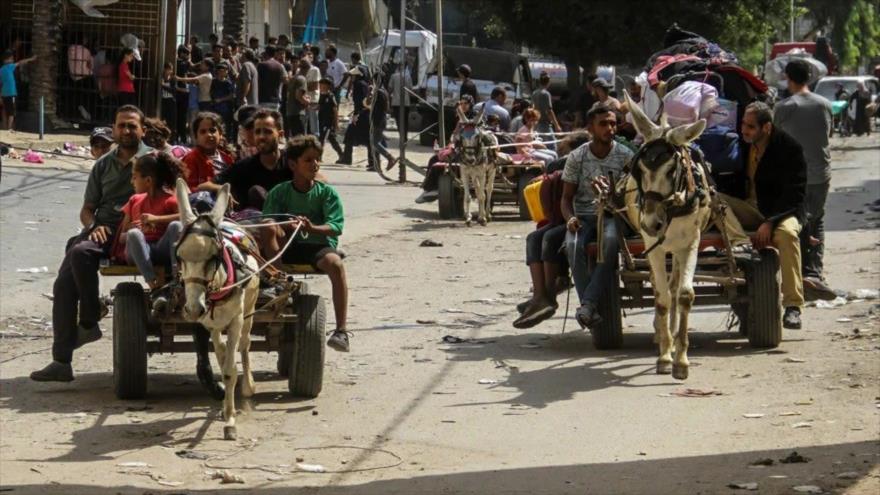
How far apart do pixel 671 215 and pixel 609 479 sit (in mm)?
2839

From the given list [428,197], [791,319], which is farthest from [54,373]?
[428,197]

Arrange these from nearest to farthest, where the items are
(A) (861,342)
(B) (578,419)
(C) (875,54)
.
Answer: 1. (B) (578,419)
2. (A) (861,342)
3. (C) (875,54)

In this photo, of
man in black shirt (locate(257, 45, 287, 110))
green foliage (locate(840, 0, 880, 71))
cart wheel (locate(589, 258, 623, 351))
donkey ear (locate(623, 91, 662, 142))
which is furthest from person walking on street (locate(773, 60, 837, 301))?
green foliage (locate(840, 0, 880, 71))

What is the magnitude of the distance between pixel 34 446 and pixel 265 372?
266 centimetres

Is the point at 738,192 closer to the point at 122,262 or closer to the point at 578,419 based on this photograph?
the point at 578,419

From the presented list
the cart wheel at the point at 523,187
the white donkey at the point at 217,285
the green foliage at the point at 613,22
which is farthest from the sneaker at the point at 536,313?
the green foliage at the point at 613,22

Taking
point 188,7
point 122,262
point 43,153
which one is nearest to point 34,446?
point 122,262

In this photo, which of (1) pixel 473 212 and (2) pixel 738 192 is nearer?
(2) pixel 738 192

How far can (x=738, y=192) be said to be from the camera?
12789 mm

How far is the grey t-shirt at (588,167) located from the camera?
480 inches

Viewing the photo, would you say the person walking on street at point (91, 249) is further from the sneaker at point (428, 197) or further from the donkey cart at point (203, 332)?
the sneaker at point (428, 197)

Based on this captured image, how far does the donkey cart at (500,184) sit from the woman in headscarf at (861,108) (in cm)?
3145

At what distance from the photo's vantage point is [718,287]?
12.2m

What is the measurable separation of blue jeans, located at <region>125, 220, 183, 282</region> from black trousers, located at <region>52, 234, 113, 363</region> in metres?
0.60
